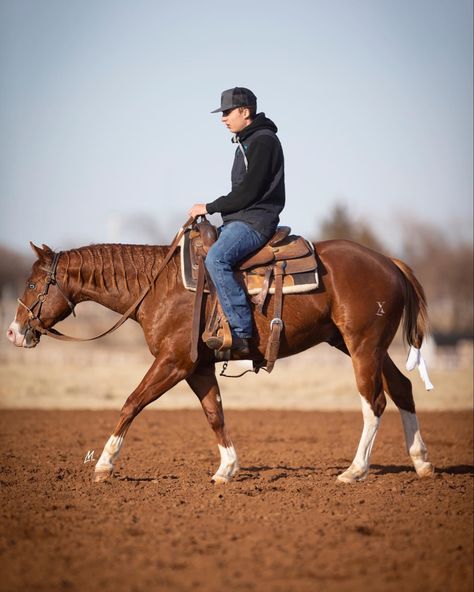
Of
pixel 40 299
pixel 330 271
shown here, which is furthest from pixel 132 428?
pixel 330 271

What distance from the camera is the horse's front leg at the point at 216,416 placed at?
7805 mm

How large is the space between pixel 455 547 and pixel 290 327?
3.10m

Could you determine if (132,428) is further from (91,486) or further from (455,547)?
(455,547)

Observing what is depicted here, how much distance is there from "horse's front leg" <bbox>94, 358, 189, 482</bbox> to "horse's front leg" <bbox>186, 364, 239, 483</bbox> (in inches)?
22.2

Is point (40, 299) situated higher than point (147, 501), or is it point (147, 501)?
point (40, 299)

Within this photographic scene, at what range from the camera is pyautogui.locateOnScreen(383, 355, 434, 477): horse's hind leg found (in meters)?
8.14

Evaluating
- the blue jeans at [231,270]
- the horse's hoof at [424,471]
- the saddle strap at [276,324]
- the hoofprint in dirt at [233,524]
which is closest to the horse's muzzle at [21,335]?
the hoofprint in dirt at [233,524]

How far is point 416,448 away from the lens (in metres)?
8.15

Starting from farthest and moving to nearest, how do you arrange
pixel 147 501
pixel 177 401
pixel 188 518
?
pixel 177 401 → pixel 147 501 → pixel 188 518

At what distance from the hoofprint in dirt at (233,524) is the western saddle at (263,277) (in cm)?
151

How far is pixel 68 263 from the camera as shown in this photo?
817 cm

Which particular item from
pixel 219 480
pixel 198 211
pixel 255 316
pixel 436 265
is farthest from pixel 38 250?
pixel 436 265

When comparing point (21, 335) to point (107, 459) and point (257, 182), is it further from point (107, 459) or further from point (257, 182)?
point (257, 182)

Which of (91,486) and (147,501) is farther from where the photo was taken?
(91,486)
